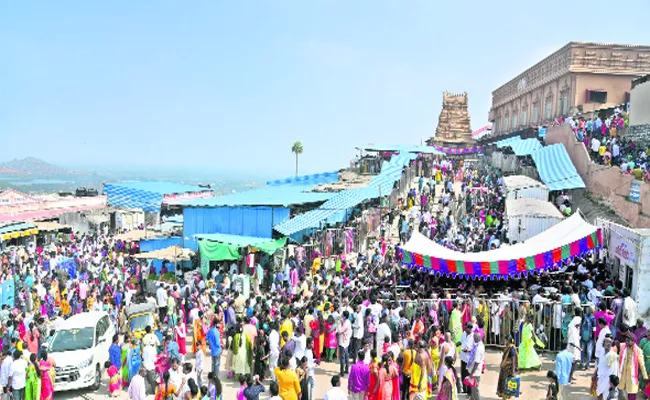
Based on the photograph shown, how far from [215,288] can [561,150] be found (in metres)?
17.4

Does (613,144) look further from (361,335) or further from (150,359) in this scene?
(150,359)

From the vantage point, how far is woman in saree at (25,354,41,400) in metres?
10.1

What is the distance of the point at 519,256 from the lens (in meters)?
13.1

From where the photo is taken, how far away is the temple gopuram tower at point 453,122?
60375mm

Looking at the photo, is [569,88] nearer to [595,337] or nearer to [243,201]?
[243,201]

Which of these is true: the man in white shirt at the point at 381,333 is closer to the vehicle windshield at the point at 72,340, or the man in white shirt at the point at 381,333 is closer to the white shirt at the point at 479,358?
the white shirt at the point at 479,358

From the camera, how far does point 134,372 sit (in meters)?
11.1

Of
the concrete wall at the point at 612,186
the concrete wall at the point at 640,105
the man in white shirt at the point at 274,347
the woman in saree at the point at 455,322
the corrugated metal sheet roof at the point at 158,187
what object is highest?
the concrete wall at the point at 640,105

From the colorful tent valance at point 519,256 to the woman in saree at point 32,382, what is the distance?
27.0ft

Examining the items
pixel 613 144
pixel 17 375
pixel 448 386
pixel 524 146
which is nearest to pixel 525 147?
pixel 524 146

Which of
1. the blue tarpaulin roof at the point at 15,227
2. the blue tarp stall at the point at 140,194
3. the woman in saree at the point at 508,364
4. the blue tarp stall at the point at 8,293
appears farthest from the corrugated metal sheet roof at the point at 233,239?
the blue tarp stall at the point at 140,194

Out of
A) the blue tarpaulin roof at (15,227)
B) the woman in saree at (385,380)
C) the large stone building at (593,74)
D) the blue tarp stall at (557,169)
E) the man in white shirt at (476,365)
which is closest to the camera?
the woman in saree at (385,380)

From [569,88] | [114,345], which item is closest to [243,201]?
[114,345]

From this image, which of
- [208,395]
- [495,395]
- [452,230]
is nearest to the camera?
[208,395]
